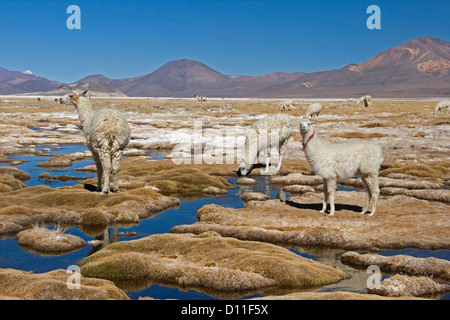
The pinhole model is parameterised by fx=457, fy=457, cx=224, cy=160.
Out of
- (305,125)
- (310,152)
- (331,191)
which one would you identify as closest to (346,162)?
(331,191)

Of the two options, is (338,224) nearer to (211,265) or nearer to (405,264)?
(405,264)

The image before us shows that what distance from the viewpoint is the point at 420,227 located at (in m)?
14.2

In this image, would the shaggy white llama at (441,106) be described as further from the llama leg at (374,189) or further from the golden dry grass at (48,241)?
the golden dry grass at (48,241)

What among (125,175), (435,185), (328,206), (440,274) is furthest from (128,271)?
(435,185)

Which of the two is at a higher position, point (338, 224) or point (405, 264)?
point (338, 224)

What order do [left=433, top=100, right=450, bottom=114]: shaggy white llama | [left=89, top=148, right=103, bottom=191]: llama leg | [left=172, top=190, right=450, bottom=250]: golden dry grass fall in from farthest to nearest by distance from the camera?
[left=433, top=100, right=450, bottom=114]: shaggy white llama → [left=89, top=148, right=103, bottom=191]: llama leg → [left=172, top=190, right=450, bottom=250]: golden dry grass

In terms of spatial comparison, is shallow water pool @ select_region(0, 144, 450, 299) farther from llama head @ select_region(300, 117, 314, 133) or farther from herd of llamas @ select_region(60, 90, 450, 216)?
llama head @ select_region(300, 117, 314, 133)

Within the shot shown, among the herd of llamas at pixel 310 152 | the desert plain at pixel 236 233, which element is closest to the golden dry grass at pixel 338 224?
the desert plain at pixel 236 233

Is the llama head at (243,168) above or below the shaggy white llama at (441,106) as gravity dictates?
below

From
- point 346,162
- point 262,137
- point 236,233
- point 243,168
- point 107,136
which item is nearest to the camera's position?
point 236,233

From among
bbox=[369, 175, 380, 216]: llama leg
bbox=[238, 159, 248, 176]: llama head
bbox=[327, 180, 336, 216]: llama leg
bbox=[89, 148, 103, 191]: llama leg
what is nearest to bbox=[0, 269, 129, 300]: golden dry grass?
bbox=[327, 180, 336, 216]: llama leg

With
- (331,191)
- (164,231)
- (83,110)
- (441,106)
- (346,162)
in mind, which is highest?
(441,106)
